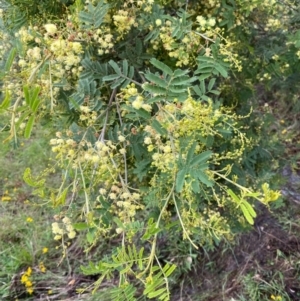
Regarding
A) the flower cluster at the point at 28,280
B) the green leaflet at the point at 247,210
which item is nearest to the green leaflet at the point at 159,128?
the green leaflet at the point at 247,210

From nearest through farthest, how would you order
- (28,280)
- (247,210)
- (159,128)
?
(247,210) < (159,128) < (28,280)

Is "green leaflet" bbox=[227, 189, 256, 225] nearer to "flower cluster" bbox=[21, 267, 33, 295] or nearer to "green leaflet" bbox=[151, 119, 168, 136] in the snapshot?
"green leaflet" bbox=[151, 119, 168, 136]

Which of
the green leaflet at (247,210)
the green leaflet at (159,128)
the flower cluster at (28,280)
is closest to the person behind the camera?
the green leaflet at (247,210)

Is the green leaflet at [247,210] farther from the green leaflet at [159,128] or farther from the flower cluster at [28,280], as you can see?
the flower cluster at [28,280]

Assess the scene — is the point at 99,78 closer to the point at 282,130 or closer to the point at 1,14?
the point at 1,14

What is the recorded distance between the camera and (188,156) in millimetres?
1033

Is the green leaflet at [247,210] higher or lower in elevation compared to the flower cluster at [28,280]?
higher

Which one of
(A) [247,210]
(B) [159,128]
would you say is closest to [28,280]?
(B) [159,128]

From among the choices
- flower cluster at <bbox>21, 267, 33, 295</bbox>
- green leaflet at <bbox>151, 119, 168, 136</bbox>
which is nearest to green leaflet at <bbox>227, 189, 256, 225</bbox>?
green leaflet at <bbox>151, 119, 168, 136</bbox>

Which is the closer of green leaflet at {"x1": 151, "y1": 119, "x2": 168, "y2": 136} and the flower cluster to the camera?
green leaflet at {"x1": 151, "y1": 119, "x2": 168, "y2": 136}

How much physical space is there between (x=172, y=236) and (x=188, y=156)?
1.36m

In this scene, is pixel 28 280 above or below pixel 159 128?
below

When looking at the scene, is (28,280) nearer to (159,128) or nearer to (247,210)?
(159,128)

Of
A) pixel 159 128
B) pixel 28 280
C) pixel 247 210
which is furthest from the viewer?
pixel 28 280
